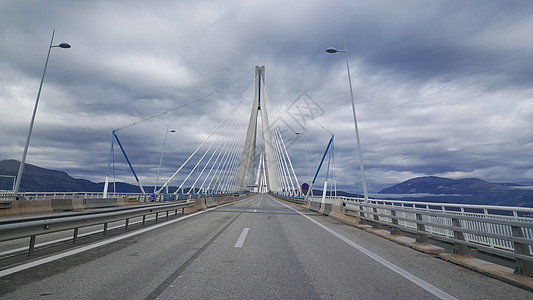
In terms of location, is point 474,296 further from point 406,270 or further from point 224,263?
point 224,263

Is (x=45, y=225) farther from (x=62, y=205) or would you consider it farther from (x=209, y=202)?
(x=209, y=202)

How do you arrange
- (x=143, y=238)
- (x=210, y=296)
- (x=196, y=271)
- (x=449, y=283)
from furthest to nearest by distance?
(x=143, y=238) → (x=196, y=271) → (x=449, y=283) → (x=210, y=296)

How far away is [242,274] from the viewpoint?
15.9ft

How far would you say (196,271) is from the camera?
493cm

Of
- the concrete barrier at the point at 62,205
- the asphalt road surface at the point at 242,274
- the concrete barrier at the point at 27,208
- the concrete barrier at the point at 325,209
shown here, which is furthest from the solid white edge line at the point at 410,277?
the concrete barrier at the point at 62,205

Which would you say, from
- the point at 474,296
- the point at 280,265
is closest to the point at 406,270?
the point at 474,296

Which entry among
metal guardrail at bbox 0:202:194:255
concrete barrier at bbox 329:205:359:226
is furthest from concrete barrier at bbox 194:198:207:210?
metal guardrail at bbox 0:202:194:255

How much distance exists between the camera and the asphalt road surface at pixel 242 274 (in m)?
3.90

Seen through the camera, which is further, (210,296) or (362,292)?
(362,292)

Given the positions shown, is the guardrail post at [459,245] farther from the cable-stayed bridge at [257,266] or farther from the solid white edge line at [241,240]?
the solid white edge line at [241,240]

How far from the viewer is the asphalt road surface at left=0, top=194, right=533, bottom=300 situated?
3902 mm

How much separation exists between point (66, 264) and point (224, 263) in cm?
278

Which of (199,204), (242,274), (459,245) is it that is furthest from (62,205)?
(459,245)

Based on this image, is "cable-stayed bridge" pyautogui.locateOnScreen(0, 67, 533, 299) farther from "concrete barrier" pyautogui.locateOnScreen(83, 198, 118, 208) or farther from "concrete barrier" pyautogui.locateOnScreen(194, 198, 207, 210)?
"concrete barrier" pyautogui.locateOnScreen(83, 198, 118, 208)
